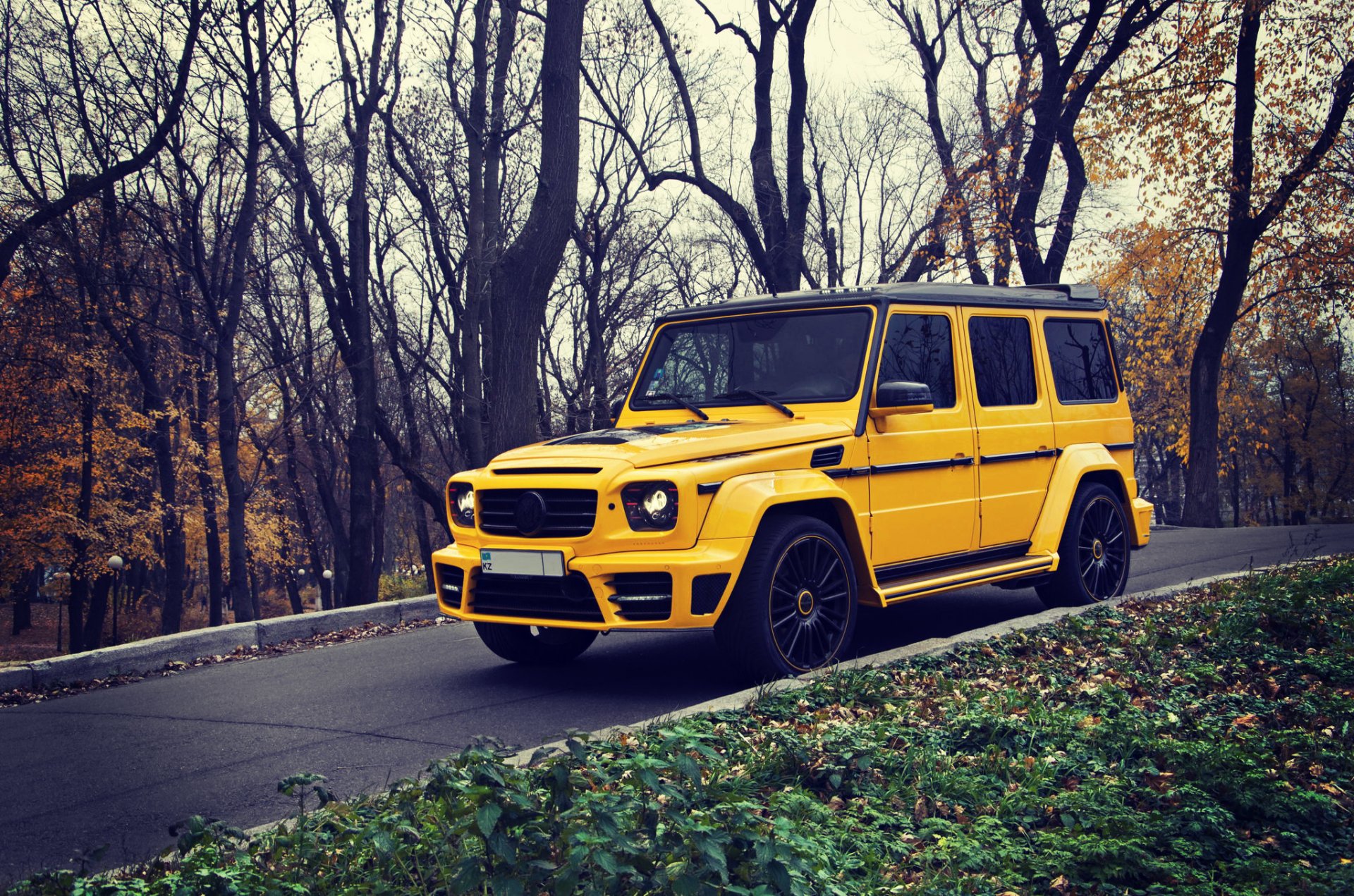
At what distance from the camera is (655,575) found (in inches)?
223

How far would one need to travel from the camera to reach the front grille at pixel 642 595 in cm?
563

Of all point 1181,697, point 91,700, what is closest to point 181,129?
point 91,700

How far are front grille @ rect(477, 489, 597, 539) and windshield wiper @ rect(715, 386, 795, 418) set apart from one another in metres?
1.50

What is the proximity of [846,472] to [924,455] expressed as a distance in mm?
782

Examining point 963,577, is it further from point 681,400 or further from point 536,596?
point 536,596

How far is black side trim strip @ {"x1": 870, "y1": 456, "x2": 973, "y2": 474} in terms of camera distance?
263 inches

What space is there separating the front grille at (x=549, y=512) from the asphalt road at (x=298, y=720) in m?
0.92

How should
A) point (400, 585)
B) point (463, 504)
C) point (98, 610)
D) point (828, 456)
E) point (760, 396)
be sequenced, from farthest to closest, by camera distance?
point (400, 585), point (98, 610), point (760, 396), point (463, 504), point (828, 456)

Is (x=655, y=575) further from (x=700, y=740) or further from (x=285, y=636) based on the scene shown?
(x=285, y=636)

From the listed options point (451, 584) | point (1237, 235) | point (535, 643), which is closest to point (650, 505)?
point (451, 584)

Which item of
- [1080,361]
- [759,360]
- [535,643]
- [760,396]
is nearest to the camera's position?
[760,396]

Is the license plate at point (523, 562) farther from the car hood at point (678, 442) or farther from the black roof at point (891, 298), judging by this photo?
the black roof at point (891, 298)

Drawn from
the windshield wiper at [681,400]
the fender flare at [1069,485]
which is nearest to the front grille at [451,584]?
the windshield wiper at [681,400]

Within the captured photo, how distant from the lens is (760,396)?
6902 millimetres
